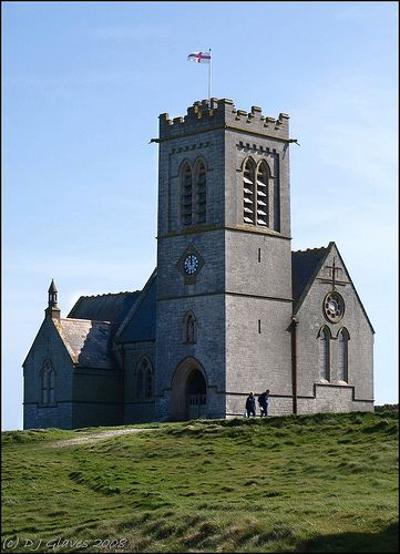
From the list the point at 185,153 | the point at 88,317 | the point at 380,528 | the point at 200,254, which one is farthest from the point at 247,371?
the point at 380,528

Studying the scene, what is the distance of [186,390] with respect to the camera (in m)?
68.3

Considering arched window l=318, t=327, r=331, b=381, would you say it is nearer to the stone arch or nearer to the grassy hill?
the stone arch

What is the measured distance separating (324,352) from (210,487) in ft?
92.2

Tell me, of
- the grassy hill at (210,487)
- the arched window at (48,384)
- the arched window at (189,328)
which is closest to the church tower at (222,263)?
the arched window at (189,328)

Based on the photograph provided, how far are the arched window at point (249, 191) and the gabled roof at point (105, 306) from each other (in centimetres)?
1198

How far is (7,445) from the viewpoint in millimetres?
55594

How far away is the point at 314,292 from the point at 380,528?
37.1 metres

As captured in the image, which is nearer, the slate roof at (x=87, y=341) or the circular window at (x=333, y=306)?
the circular window at (x=333, y=306)

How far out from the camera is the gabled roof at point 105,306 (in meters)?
78.6

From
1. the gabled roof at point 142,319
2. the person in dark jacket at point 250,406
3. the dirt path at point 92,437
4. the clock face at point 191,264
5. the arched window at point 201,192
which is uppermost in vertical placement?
the arched window at point 201,192

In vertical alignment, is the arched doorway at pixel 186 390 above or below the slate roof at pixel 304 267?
below

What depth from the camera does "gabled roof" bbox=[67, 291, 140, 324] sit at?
78562mm

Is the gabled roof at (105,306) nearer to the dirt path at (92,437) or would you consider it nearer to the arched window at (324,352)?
the arched window at (324,352)

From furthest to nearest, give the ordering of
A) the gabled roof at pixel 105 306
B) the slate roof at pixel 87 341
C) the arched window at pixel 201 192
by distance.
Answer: the gabled roof at pixel 105 306 < the slate roof at pixel 87 341 < the arched window at pixel 201 192
